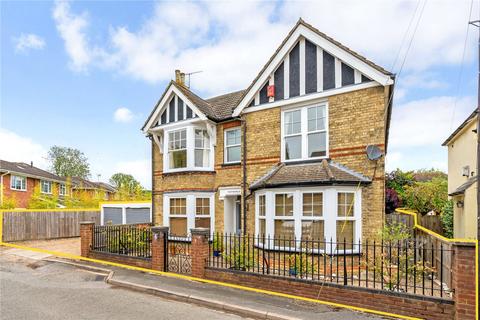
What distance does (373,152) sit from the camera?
33.2 ft

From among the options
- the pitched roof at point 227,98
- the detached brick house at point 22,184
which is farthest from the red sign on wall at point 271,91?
the detached brick house at point 22,184

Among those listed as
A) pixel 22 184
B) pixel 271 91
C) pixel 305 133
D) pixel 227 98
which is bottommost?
pixel 22 184

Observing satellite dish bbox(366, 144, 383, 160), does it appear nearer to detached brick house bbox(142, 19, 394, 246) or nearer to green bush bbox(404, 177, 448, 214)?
detached brick house bbox(142, 19, 394, 246)

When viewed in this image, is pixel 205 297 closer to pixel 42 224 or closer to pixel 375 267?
pixel 375 267

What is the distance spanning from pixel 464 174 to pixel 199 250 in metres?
14.0

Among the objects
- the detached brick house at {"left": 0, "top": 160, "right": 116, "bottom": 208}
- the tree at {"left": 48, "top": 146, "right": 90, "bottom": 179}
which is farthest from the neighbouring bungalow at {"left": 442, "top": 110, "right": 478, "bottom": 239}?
the tree at {"left": 48, "top": 146, "right": 90, "bottom": 179}

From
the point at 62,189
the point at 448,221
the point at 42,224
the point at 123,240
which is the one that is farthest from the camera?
the point at 62,189

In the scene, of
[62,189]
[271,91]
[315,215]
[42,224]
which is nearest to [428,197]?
[315,215]

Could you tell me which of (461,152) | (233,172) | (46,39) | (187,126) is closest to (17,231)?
(46,39)

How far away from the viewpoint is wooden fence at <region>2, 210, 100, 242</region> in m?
18.2

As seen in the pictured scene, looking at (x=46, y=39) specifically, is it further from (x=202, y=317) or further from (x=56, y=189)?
(x=56, y=189)

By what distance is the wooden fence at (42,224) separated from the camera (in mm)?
18219

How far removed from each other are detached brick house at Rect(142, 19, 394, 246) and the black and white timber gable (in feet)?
0.11

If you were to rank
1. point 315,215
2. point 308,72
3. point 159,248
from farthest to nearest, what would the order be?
point 308,72, point 315,215, point 159,248
